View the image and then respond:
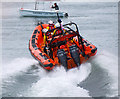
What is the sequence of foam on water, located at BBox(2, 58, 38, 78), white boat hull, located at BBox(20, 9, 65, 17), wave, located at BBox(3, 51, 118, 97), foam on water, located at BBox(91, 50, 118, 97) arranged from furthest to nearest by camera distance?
white boat hull, located at BBox(20, 9, 65, 17) → foam on water, located at BBox(2, 58, 38, 78) → foam on water, located at BBox(91, 50, 118, 97) → wave, located at BBox(3, 51, 118, 97)

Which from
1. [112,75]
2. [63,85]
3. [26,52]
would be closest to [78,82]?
A: [63,85]

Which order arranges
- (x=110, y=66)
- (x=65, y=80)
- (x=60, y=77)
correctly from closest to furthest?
(x=65, y=80), (x=60, y=77), (x=110, y=66)

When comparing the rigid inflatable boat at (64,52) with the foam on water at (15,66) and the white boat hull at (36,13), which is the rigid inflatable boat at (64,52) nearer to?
the foam on water at (15,66)

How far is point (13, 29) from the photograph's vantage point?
2548cm

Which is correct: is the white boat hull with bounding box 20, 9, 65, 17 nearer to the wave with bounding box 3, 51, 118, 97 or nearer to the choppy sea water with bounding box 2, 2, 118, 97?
the choppy sea water with bounding box 2, 2, 118, 97

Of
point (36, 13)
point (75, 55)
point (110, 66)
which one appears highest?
point (75, 55)

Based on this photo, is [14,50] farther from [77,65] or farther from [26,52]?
[77,65]

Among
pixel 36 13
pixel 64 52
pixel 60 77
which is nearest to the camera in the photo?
pixel 60 77

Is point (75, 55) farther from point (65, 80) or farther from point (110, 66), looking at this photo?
→ point (110, 66)

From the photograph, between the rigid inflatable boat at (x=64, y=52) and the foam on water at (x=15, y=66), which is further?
the foam on water at (x=15, y=66)

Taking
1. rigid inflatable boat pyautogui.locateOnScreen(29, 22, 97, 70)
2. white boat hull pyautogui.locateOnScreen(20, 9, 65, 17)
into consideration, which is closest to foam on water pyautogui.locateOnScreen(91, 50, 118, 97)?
rigid inflatable boat pyautogui.locateOnScreen(29, 22, 97, 70)

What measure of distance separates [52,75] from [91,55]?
2.41m

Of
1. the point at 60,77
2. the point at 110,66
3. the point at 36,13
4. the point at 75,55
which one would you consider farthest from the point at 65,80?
the point at 36,13

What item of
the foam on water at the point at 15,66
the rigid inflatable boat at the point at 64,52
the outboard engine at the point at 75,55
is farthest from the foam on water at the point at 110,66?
the foam on water at the point at 15,66
